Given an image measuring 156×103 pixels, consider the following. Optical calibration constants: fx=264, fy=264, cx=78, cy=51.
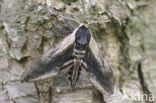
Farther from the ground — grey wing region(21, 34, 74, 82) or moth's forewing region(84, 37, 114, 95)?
grey wing region(21, 34, 74, 82)

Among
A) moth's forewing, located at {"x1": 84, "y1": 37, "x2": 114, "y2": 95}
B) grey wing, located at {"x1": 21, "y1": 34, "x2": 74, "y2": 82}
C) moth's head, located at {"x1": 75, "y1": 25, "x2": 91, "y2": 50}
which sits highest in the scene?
moth's head, located at {"x1": 75, "y1": 25, "x2": 91, "y2": 50}

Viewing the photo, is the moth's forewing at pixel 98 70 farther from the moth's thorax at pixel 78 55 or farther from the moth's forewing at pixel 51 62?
the moth's forewing at pixel 51 62

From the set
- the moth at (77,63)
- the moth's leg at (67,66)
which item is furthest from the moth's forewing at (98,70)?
the moth's leg at (67,66)

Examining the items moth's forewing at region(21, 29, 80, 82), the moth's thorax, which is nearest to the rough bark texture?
moth's forewing at region(21, 29, 80, 82)

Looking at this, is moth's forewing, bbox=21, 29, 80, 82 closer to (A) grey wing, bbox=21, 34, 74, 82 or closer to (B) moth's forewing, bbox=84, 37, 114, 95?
(A) grey wing, bbox=21, 34, 74, 82

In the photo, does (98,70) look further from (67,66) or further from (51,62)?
(51,62)

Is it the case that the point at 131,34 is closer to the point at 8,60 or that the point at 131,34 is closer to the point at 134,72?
the point at 134,72

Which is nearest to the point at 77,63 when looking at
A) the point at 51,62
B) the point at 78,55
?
the point at 78,55
